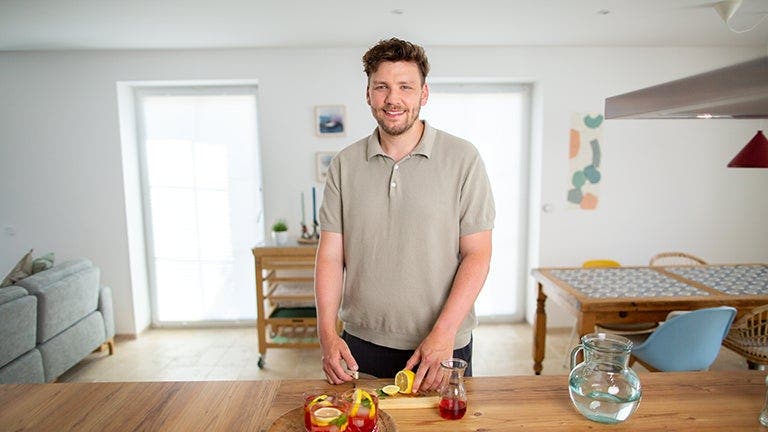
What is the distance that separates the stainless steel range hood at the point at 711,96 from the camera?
2.09 feet

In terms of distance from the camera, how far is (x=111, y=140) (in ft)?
12.0

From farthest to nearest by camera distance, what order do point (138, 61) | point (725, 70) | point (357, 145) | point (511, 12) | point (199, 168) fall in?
point (199, 168) < point (138, 61) < point (511, 12) < point (357, 145) < point (725, 70)

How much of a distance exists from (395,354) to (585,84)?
3074mm

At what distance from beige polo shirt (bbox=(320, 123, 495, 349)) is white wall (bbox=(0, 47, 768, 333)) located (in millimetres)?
2372

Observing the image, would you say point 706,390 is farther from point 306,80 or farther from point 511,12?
point 306,80

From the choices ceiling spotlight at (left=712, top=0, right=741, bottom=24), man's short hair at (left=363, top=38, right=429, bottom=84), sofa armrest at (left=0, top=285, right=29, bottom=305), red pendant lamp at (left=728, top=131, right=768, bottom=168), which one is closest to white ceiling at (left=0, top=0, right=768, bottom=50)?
ceiling spotlight at (left=712, top=0, right=741, bottom=24)

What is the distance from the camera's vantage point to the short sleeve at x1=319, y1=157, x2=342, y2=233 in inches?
55.3

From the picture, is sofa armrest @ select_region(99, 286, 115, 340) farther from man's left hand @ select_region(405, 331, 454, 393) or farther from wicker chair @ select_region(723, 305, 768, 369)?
wicker chair @ select_region(723, 305, 768, 369)

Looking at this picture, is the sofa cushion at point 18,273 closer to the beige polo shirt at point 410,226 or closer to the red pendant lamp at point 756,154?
A: the beige polo shirt at point 410,226

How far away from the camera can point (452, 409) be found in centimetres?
100

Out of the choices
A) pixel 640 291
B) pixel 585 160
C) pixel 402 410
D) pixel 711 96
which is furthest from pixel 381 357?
pixel 585 160

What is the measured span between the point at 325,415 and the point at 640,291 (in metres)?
2.25

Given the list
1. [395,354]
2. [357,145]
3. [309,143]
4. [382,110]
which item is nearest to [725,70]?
[382,110]

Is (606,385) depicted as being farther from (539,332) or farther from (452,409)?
(539,332)
